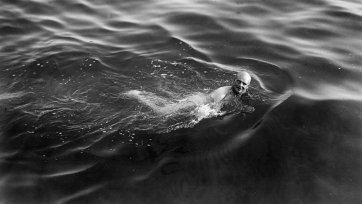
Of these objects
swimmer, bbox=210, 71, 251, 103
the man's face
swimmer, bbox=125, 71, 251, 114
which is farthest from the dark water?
the man's face

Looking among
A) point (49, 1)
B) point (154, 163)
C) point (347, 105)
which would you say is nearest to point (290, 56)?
point (347, 105)

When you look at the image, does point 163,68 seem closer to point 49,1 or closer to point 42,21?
point 42,21

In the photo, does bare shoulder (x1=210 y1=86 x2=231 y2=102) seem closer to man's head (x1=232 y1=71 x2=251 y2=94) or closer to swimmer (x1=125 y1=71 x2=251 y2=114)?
swimmer (x1=125 y1=71 x2=251 y2=114)

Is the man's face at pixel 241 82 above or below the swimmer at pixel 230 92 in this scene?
above

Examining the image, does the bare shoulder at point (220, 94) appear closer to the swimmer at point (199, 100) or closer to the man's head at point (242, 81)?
the swimmer at point (199, 100)

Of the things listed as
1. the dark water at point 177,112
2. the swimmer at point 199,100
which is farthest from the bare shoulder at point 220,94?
the dark water at point 177,112

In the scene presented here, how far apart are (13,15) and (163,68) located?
20.5 feet

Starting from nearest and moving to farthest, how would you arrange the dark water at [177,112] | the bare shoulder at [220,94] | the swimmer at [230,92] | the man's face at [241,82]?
the dark water at [177,112]
the man's face at [241,82]
the swimmer at [230,92]
the bare shoulder at [220,94]

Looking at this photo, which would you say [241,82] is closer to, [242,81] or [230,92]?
[242,81]

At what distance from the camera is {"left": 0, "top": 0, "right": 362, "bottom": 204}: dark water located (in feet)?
21.4

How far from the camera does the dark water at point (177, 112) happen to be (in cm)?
653

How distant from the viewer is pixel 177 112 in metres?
7.82

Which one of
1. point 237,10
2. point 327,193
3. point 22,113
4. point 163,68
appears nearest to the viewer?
point 327,193

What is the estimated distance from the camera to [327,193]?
6.46 metres
